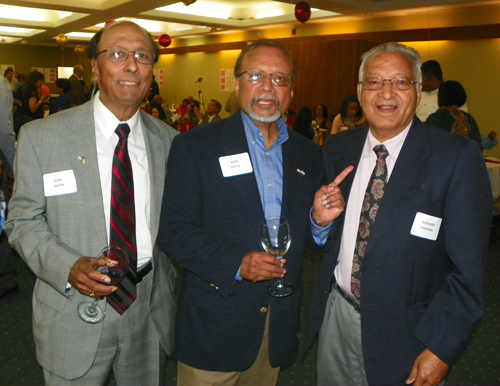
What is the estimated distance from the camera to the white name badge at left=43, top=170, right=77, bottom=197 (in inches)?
67.2

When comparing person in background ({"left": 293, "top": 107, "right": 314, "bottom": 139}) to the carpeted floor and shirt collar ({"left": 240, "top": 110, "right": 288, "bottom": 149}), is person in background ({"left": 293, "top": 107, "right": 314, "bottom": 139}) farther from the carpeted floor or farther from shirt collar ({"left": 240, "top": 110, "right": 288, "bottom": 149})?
shirt collar ({"left": 240, "top": 110, "right": 288, "bottom": 149})

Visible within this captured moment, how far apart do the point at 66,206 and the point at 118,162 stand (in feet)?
0.85

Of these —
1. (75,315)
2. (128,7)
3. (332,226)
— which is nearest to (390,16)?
(128,7)

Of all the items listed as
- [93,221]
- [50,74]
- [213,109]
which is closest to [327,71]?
[213,109]

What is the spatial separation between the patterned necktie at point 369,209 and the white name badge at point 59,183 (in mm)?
1142

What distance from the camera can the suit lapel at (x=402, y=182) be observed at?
1740 millimetres

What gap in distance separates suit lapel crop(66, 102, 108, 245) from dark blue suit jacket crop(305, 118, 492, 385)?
3.45ft

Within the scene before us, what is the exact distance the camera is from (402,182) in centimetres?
177

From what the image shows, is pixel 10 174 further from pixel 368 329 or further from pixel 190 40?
pixel 190 40

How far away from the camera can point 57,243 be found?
170 cm

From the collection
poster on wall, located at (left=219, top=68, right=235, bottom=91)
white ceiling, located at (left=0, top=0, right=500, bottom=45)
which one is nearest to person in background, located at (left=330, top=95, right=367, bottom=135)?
white ceiling, located at (left=0, top=0, right=500, bottom=45)

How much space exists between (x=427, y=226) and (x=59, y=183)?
1393mm

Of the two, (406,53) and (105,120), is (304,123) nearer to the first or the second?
(406,53)

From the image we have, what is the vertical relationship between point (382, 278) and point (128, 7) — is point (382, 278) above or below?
below
